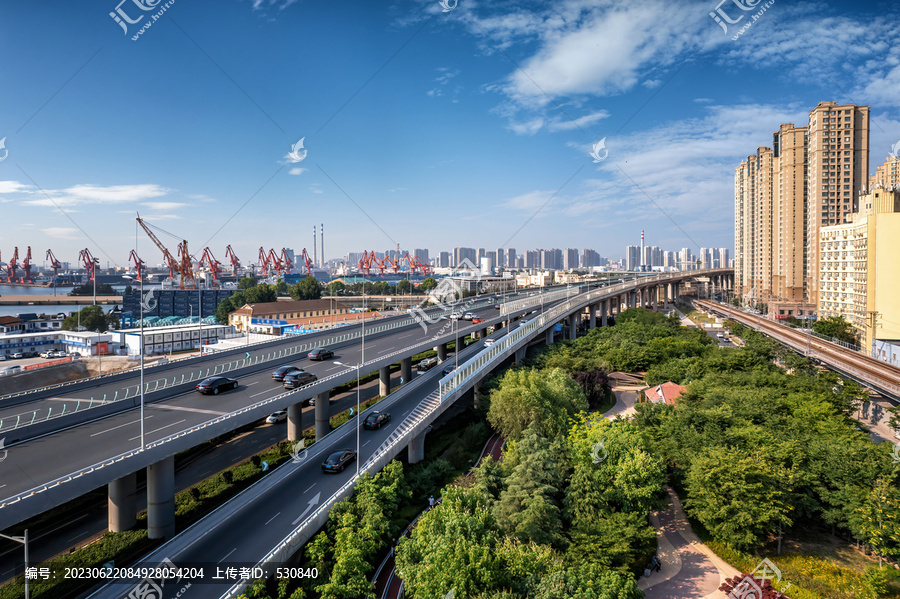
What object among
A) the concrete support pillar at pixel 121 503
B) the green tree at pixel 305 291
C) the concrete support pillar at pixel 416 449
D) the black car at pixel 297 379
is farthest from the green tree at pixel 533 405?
the green tree at pixel 305 291

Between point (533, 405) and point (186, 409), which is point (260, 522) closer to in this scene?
point (186, 409)

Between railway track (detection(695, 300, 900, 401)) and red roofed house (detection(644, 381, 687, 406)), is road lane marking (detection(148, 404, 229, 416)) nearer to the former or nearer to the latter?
red roofed house (detection(644, 381, 687, 406))

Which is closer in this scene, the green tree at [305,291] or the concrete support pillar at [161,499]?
the concrete support pillar at [161,499]

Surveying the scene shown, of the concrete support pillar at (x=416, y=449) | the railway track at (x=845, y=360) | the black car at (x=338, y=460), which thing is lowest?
the concrete support pillar at (x=416, y=449)

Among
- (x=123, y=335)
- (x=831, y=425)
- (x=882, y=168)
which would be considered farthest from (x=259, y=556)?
(x=882, y=168)

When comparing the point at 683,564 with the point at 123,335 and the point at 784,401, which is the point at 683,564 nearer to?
the point at 784,401

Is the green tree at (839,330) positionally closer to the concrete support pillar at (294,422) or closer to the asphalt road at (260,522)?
the asphalt road at (260,522)
